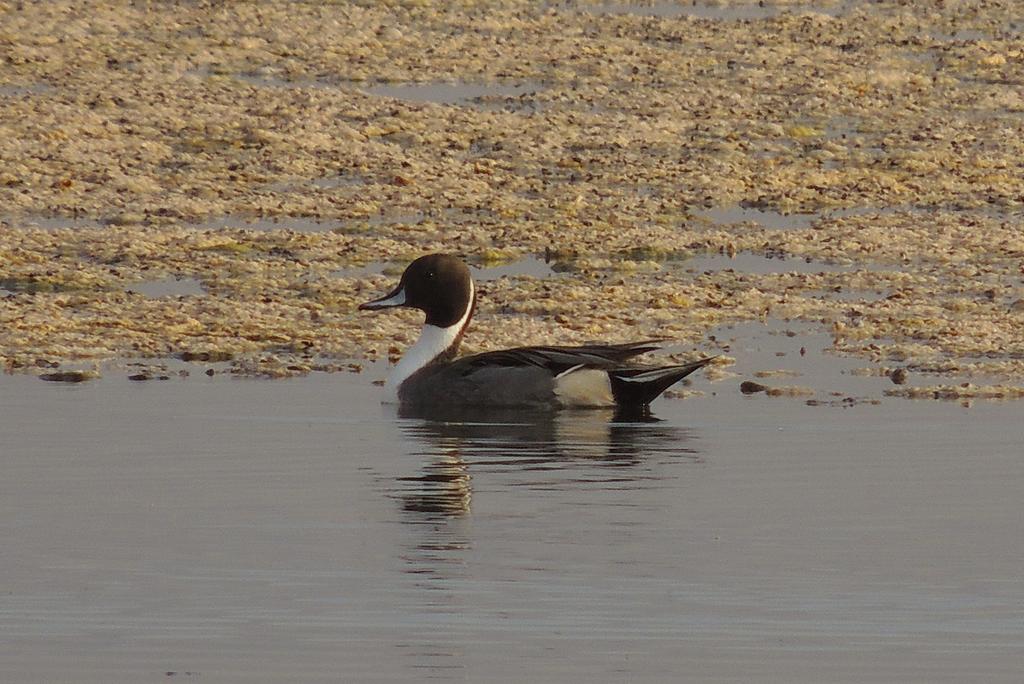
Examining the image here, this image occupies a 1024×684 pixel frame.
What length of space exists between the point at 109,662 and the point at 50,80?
13963 millimetres

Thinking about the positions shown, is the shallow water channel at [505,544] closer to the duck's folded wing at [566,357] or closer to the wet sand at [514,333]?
the wet sand at [514,333]

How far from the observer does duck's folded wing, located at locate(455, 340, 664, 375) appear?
12.1 m

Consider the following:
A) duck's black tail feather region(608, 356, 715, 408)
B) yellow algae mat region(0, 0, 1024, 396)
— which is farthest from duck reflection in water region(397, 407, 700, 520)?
yellow algae mat region(0, 0, 1024, 396)

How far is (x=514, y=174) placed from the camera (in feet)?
59.2

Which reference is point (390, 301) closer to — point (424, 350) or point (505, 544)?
point (424, 350)

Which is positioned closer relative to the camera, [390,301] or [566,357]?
[566,357]

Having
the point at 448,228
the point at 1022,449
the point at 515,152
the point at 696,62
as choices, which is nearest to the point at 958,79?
the point at 696,62

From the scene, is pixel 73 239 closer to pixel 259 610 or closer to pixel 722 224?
pixel 722 224

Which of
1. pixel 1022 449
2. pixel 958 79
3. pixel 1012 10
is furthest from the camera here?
pixel 1012 10

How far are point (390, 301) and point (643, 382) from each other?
203 centimetres

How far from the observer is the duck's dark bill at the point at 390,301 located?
1347 centimetres

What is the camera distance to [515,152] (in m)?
18.6

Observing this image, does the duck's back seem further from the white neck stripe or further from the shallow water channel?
the shallow water channel

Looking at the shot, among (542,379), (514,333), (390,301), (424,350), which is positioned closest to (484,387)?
(542,379)
